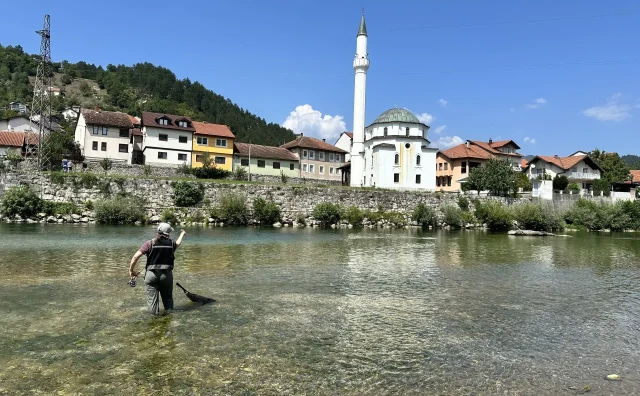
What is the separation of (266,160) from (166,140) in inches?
611

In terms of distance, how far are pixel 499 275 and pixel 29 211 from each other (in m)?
37.8

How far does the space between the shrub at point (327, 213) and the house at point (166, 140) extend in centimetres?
2529

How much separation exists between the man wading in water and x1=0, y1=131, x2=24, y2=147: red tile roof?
60.9 meters

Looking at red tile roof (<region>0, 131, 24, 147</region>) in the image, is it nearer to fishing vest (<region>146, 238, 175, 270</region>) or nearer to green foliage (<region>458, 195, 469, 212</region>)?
green foliage (<region>458, 195, 469, 212</region>)

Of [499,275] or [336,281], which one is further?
[499,275]

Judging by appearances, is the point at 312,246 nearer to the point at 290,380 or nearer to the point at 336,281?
the point at 336,281

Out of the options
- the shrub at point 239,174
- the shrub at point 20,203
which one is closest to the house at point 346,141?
the shrub at point 239,174

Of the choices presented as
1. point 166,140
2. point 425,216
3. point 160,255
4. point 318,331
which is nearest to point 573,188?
point 425,216

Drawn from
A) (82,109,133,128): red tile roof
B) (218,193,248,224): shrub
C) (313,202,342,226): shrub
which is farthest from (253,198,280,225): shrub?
(82,109,133,128): red tile roof

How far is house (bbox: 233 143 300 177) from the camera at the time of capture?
226 ft

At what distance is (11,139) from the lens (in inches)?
2311

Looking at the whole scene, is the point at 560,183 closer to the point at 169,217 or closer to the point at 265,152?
the point at 265,152

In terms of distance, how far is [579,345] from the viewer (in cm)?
852

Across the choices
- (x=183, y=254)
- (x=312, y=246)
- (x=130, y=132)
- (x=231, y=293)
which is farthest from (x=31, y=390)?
(x=130, y=132)
